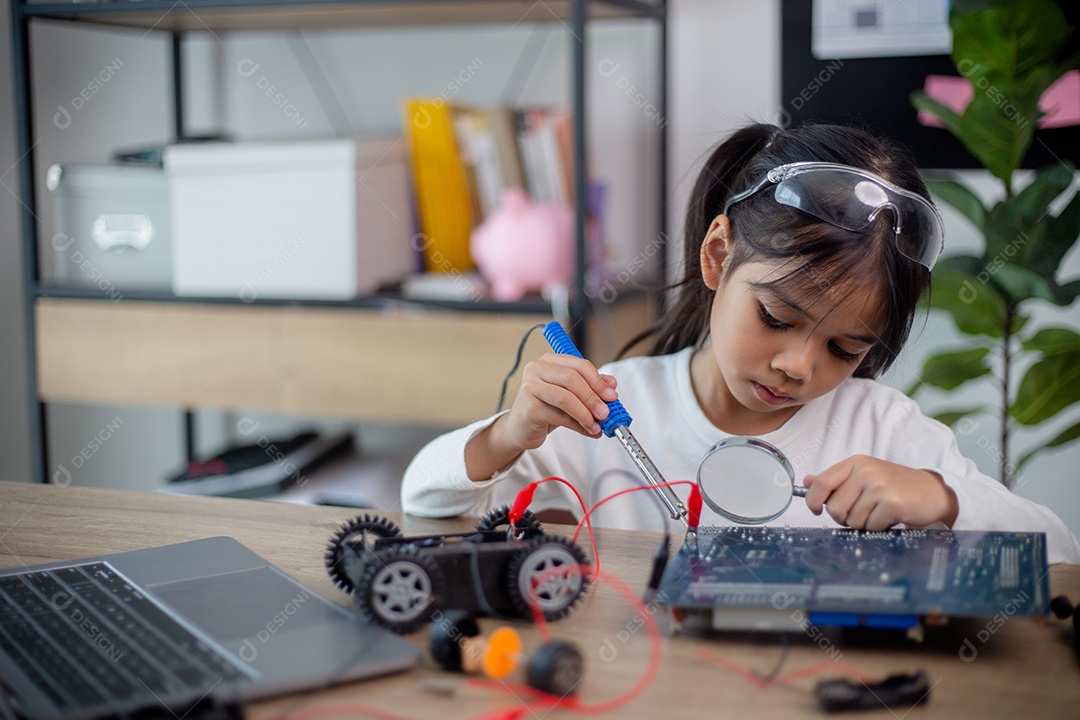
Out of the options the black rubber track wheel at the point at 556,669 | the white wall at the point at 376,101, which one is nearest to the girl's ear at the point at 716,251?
the black rubber track wheel at the point at 556,669

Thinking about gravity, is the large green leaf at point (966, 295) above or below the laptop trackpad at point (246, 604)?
above

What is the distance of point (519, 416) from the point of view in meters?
1.02

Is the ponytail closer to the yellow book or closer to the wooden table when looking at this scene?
the wooden table

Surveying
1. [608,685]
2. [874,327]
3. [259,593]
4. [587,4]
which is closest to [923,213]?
[874,327]

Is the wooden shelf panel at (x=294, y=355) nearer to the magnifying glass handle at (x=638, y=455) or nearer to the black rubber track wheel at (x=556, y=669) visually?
the magnifying glass handle at (x=638, y=455)

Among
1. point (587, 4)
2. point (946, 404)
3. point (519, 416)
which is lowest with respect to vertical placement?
point (946, 404)

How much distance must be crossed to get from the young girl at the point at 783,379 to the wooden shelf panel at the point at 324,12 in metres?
0.76

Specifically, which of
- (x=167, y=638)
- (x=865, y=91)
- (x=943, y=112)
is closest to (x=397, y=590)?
(x=167, y=638)

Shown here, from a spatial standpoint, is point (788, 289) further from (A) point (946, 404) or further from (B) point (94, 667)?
(A) point (946, 404)

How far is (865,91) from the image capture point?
6.61ft

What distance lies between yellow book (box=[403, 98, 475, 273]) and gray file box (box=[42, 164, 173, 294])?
493 mm

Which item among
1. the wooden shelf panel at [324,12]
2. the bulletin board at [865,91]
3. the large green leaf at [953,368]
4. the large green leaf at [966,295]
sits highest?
the wooden shelf panel at [324,12]

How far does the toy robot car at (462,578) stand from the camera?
0.72 m

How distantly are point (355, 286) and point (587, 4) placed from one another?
2.11 ft
